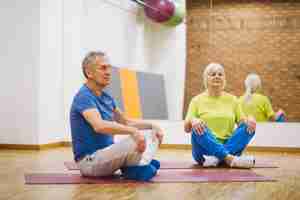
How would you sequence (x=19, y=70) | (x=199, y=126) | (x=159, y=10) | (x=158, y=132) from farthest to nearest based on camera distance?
(x=159, y=10)
(x=19, y=70)
(x=199, y=126)
(x=158, y=132)

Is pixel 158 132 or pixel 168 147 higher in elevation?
pixel 158 132

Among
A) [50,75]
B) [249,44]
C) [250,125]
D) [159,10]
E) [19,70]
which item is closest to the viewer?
[250,125]

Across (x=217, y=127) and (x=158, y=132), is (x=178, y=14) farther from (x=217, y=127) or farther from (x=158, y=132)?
(x=158, y=132)

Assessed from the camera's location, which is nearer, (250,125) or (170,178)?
(170,178)

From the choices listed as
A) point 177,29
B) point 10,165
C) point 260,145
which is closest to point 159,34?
point 177,29

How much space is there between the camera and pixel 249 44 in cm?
841

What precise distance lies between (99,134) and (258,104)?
4.39 metres

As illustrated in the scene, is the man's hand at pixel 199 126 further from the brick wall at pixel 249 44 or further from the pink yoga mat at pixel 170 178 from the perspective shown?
the brick wall at pixel 249 44

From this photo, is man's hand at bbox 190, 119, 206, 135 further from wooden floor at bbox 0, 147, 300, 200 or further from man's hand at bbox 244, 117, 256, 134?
wooden floor at bbox 0, 147, 300, 200

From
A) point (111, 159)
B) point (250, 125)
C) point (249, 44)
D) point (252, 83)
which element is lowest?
point (111, 159)

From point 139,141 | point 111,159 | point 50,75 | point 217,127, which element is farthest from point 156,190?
point 50,75

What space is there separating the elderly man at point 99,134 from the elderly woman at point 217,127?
1.04 m

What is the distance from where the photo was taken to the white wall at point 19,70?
7.55 meters

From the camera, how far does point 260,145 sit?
8.31m
